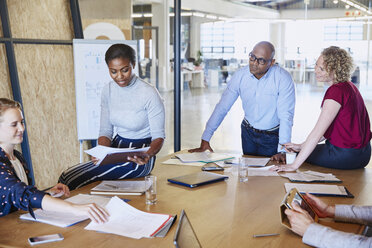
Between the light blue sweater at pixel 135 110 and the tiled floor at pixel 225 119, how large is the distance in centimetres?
353

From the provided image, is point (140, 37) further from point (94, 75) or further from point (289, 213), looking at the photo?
point (289, 213)

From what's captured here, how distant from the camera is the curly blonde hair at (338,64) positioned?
3139mm

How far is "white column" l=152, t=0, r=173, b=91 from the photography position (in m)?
6.57

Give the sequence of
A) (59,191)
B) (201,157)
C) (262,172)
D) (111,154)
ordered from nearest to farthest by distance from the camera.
A: (59,191) < (111,154) < (262,172) < (201,157)

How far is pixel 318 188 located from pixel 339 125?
29.6 inches

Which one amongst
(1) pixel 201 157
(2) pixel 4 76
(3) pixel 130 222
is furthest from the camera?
(2) pixel 4 76

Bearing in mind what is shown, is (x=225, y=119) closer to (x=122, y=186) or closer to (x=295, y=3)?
(x=295, y=3)

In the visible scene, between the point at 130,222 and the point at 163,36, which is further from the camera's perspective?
the point at 163,36

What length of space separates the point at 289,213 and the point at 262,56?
1.98 meters

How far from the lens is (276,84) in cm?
373

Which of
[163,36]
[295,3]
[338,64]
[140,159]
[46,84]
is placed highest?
[295,3]

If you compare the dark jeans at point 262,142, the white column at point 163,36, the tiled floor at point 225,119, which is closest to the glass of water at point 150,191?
the dark jeans at point 262,142

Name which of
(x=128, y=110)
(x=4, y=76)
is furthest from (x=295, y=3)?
(x=128, y=110)

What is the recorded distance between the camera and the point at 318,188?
2.52m
